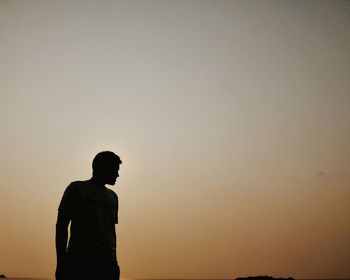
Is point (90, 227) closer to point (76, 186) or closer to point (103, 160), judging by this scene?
Result: point (76, 186)

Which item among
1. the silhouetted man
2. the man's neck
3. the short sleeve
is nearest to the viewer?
the silhouetted man

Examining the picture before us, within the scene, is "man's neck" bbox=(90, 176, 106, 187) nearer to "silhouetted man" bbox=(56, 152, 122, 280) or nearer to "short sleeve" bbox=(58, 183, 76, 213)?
"silhouetted man" bbox=(56, 152, 122, 280)

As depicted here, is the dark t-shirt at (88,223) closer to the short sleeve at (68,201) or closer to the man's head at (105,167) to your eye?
the short sleeve at (68,201)

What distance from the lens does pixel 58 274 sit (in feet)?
11.5

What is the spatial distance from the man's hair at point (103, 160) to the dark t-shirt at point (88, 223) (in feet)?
0.64

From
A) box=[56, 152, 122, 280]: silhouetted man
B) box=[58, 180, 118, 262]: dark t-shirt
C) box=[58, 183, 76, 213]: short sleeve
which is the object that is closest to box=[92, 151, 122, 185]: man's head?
box=[56, 152, 122, 280]: silhouetted man

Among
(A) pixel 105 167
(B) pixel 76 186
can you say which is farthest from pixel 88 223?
(A) pixel 105 167

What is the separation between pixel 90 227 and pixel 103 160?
78cm

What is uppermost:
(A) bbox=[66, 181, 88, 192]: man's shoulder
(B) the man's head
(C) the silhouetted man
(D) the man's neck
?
(B) the man's head

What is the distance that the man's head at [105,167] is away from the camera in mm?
3984

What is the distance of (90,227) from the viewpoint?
3.71 meters

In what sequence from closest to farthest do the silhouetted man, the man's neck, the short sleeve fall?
the silhouetted man, the short sleeve, the man's neck

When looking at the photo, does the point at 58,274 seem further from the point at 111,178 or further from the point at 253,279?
the point at 253,279

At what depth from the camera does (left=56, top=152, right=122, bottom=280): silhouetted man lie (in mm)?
3523
